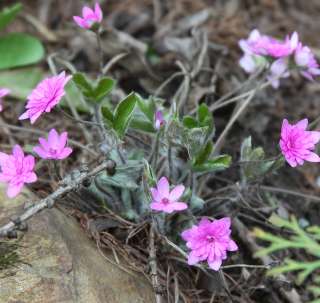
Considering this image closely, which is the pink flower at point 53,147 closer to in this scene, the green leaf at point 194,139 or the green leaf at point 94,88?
the green leaf at point 94,88

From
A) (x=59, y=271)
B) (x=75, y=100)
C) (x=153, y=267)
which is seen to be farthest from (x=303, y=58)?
(x=59, y=271)

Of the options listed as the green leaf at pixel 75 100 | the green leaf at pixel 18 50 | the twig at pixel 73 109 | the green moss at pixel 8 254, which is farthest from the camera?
the green leaf at pixel 18 50

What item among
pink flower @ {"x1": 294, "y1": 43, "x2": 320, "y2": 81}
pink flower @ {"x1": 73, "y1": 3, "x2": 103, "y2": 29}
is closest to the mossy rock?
pink flower @ {"x1": 73, "y1": 3, "x2": 103, "y2": 29}

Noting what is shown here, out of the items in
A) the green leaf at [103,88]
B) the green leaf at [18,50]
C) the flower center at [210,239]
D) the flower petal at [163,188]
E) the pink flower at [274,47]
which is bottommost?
the green leaf at [18,50]

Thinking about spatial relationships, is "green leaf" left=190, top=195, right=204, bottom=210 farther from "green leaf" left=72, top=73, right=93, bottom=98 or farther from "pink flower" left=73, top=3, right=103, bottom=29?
"pink flower" left=73, top=3, right=103, bottom=29

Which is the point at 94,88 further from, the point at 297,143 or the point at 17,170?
the point at 297,143

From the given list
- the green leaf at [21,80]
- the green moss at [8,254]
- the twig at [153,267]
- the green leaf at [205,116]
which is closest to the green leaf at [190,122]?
the green leaf at [205,116]
